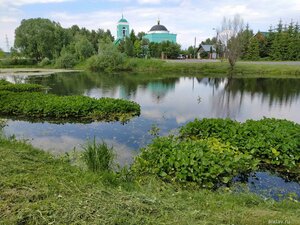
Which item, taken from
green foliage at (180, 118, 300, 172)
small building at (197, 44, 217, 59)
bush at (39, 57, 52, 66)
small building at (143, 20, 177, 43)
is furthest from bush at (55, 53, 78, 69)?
green foliage at (180, 118, 300, 172)

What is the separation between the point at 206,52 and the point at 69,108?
54.5 metres

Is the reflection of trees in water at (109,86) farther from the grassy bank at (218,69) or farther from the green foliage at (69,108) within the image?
the grassy bank at (218,69)

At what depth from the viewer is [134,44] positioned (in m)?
52.7

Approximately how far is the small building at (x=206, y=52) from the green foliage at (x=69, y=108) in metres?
50.6

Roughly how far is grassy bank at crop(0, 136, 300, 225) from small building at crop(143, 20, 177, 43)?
73996 mm

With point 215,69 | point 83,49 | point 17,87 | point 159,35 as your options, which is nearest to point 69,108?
point 17,87

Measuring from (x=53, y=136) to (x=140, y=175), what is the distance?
15.8 ft

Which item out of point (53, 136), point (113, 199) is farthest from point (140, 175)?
point (53, 136)

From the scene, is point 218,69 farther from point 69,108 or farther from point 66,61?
point 69,108

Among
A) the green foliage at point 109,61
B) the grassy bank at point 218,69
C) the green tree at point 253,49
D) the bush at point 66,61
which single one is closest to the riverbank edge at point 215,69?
the grassy bank at point 218,69

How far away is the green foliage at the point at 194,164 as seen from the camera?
5.59 m

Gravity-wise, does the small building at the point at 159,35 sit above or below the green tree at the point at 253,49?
above

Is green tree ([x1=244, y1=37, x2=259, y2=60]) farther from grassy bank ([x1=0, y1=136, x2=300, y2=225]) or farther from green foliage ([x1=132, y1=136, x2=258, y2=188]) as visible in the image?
grassy bank ([x1=0, y1=136, x2=300, y2=225])

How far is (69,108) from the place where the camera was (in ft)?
39.4
